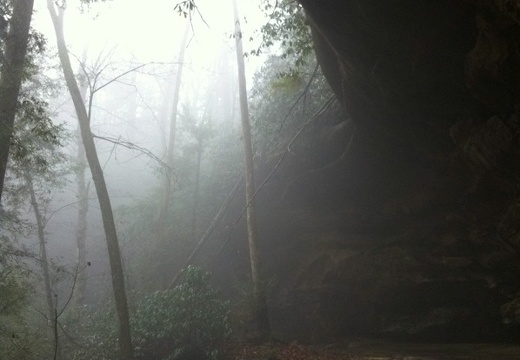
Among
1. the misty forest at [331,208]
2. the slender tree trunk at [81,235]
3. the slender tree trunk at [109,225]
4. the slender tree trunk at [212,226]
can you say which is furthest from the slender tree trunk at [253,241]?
the slender tree trunk at [81,235]

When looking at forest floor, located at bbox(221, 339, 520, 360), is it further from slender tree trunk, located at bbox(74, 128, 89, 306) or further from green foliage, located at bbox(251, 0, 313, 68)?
slender tree trunk, located at bbox(74, 128, 89, 306)

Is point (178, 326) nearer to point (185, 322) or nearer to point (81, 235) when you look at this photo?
point (185, 322)

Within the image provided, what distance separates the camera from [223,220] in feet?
59.9

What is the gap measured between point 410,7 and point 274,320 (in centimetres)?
1212

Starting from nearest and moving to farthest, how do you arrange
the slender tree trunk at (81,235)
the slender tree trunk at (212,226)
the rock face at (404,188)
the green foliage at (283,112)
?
the rock face at (404,188), the green foliage at (283,112), the slender tree trunk at (212,226), the slender tree trunk at (81,235)

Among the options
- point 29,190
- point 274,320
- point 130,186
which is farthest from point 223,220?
point 130,186

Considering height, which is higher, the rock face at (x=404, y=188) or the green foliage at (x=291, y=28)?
the green foliage at (x=291, y=28)

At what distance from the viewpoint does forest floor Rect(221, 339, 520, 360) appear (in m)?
8.09

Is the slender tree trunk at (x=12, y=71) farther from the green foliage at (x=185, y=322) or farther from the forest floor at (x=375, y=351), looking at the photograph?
the forest floor at (x=375, y=351)

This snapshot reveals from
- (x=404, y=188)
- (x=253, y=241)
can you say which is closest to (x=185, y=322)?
(x=253, y=241)

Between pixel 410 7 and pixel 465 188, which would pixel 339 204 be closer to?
pixel 465 188

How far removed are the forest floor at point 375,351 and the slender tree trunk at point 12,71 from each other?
730cm

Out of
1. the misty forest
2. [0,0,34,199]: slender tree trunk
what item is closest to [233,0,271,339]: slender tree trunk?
the misty forest

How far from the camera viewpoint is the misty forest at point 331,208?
7.08 m
